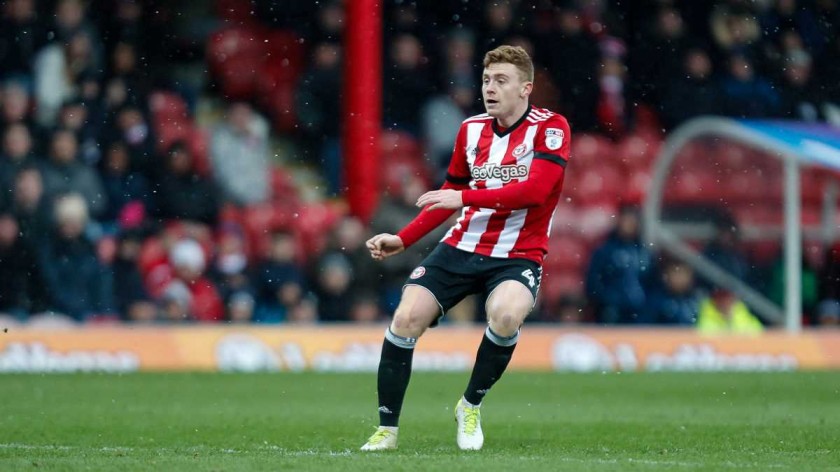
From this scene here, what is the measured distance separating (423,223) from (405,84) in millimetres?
8964

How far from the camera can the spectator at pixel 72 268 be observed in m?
12.9

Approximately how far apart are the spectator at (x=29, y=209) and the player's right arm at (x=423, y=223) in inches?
264

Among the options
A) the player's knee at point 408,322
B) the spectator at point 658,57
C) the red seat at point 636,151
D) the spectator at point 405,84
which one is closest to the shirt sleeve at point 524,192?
the player's knee at point 408,322

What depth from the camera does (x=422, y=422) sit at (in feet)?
27.8

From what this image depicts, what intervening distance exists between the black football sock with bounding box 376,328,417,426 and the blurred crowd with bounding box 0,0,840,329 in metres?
6.83

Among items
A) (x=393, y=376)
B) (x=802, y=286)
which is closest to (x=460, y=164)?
(x=393, y=376)

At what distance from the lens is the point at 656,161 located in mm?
16234

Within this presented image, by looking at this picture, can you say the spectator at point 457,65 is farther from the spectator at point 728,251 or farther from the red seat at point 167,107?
the spectator at point 728,251

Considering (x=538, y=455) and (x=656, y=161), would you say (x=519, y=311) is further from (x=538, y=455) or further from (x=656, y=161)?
(x=656, y=161)

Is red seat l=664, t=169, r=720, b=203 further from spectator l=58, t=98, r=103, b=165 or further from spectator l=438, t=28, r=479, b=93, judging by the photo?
spectator l=58, t=98, r=103, b=165

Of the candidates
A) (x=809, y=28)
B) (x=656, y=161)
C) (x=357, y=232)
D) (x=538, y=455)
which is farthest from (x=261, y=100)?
(x=538, y=455)

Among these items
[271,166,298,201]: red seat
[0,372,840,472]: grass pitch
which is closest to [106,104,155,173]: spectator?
[271,166,298,201]: red seat

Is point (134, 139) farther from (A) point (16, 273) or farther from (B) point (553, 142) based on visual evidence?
(B) point (553, 142)

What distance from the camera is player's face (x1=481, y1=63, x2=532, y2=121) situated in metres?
6.81
